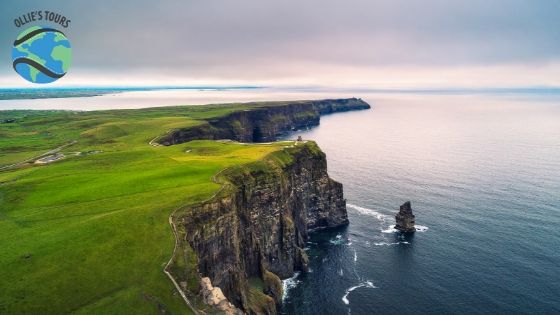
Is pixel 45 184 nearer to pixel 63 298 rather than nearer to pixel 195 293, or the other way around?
pixel 63 298

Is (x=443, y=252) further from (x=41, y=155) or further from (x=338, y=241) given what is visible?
(x=41, y=155)

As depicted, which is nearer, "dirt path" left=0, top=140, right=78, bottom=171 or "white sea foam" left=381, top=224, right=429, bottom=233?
"dirt path" left=0, top=140, right=78, bottom=171

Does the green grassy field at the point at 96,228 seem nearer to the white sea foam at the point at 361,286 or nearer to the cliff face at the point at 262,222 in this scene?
the cliff face at the point at 262,222

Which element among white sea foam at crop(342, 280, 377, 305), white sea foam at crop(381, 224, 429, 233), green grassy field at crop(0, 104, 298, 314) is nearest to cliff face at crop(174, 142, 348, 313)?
green grassy field at crop(0, 104, 298, 314)

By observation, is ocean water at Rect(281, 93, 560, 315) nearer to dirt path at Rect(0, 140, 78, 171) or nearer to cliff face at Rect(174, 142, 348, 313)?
cliff face at Rect(174, 142, 348, 313)

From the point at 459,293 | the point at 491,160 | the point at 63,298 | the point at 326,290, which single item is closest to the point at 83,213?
the point at 63,298

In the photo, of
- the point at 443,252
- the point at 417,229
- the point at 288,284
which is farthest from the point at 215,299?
the point at 417,229

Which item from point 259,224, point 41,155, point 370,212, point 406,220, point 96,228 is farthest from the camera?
point 370,212
